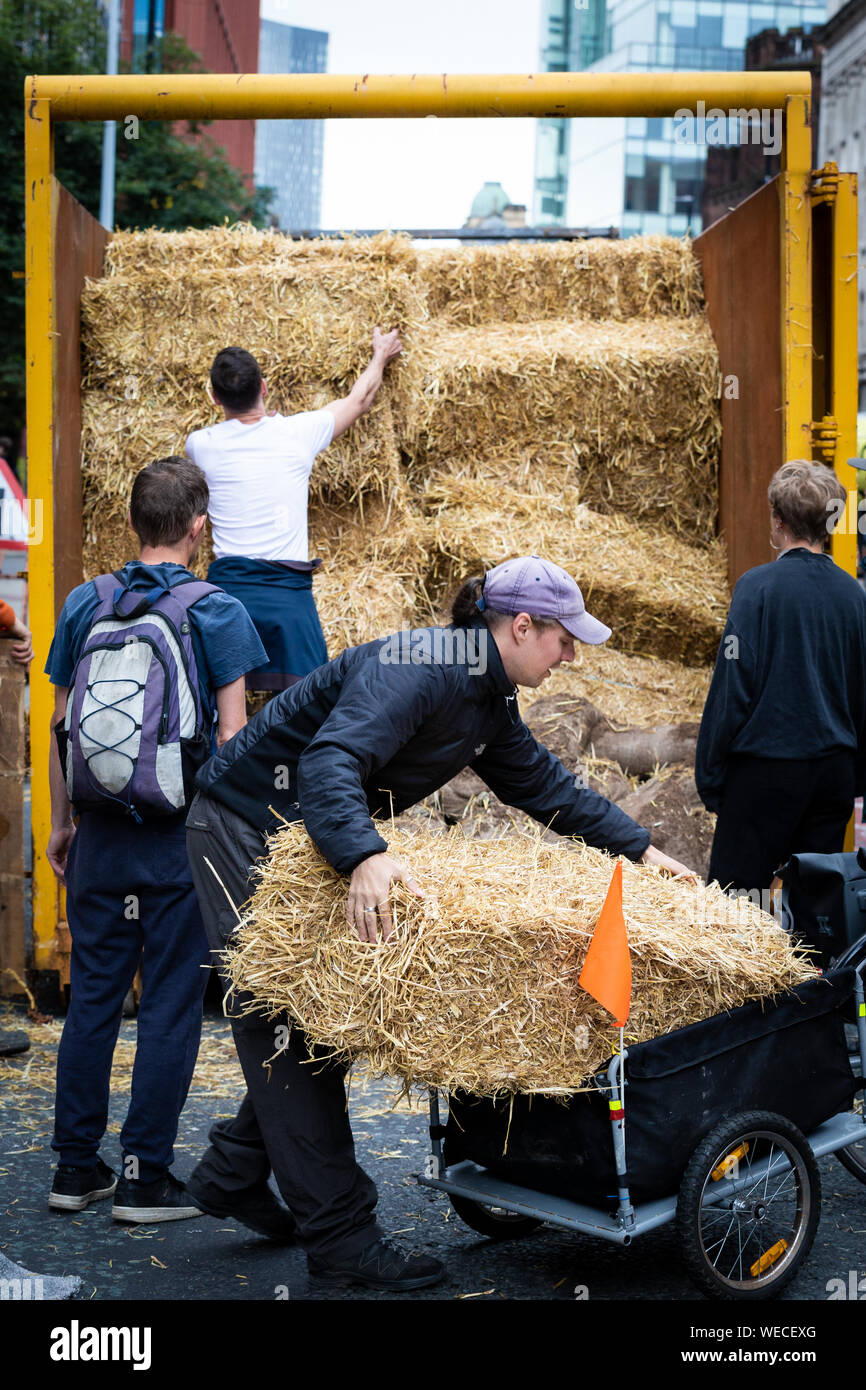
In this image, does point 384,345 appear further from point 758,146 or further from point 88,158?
point 758,146

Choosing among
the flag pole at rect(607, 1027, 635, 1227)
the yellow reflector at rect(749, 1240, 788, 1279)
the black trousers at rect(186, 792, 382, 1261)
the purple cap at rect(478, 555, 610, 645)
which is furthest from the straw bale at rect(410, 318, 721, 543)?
the flag pole at rect(607, 1027, 635, 1227)

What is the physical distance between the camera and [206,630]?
4.28m

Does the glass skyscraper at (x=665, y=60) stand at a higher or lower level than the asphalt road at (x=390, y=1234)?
higher

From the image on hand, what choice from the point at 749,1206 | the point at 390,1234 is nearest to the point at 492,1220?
the point at 390,1234

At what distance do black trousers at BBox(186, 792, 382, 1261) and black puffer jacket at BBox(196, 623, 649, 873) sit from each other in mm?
118

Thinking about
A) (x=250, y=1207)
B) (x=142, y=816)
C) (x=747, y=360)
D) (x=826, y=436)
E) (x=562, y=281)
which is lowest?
(x=250, y=1207)

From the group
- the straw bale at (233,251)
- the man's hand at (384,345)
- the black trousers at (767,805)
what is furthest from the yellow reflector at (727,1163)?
the straw bale at (233,251)

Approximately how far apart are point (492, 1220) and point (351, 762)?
4.92 feet

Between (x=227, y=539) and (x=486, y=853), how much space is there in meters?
2.66

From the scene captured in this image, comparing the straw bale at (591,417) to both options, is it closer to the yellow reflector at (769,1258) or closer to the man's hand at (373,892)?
the man's hand at (373,892)

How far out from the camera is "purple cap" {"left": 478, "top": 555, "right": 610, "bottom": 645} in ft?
11.8

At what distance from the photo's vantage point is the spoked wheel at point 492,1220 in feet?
13.1

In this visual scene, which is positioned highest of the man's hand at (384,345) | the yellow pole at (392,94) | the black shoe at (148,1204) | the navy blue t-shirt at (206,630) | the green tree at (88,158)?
the green tree at (88,158)

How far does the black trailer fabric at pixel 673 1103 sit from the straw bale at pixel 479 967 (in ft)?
0.27
